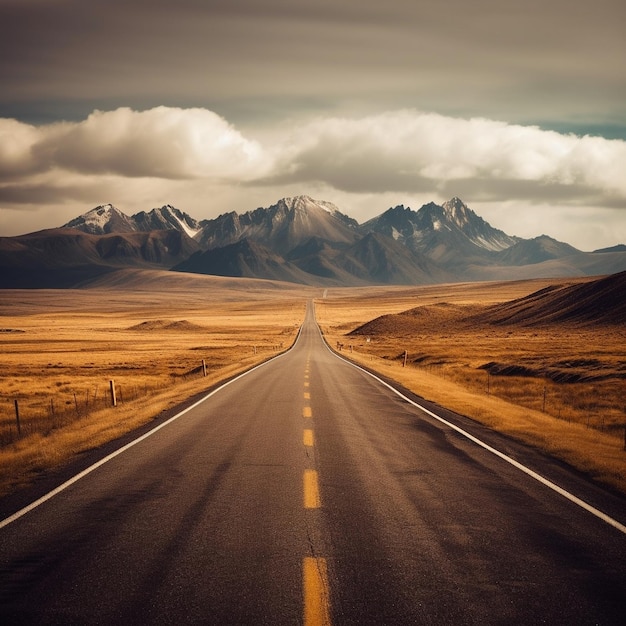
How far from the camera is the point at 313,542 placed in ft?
23.6

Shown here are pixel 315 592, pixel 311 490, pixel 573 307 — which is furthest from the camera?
pixel 573 307

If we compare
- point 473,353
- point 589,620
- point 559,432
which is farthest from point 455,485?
point 473,353

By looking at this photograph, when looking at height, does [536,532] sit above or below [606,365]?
above

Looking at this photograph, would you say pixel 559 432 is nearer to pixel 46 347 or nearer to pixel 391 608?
pixel 391 608

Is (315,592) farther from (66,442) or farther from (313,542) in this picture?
(66,442)

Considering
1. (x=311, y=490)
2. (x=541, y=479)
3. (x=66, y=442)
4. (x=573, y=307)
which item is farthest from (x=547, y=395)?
(x=573, y=307)

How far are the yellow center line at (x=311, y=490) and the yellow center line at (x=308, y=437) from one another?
2.40 metres

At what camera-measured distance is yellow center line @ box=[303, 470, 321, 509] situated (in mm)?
8656

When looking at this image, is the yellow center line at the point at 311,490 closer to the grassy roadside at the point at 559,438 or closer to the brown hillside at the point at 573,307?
the grassy roadside at the point at 559,438

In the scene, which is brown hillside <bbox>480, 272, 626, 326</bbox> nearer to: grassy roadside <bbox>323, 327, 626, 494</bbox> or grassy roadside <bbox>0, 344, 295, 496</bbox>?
grassy roadside <bbox>323, 327, 626, 494</bbox>

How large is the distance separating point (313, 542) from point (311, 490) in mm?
2204

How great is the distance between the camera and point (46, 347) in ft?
285

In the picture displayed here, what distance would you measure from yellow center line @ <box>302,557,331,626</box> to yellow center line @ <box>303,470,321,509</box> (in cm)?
196

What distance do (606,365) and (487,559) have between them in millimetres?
35453
